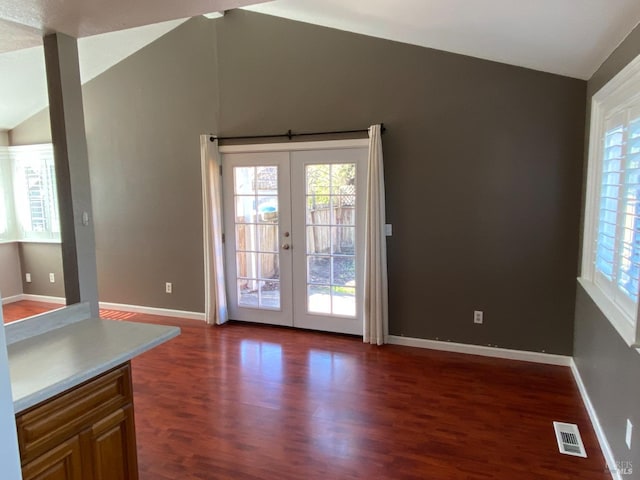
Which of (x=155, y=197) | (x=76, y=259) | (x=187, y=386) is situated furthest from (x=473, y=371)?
(x=155, y=197)

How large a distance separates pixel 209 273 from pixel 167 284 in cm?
75

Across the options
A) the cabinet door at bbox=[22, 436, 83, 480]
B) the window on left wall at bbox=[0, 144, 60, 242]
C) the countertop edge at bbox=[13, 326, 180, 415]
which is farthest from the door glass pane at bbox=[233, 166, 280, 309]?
the cabinet door at bbox=[22, 436, 83, 480]

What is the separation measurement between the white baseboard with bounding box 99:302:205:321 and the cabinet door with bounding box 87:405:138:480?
331 centimetres

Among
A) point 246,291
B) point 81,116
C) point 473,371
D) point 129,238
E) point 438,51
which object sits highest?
point 438,51

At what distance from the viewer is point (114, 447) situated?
1898 mm

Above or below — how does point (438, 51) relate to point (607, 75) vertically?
above

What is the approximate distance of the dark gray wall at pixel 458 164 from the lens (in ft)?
12.2

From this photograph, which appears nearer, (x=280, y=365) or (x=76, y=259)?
(x=76, y=259)

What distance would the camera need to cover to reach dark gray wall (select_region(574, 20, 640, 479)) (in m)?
2.12

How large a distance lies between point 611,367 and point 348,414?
5.45 ft

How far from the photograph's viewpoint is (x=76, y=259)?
2.38 m

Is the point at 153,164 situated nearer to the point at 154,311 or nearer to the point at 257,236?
the point at 257,236

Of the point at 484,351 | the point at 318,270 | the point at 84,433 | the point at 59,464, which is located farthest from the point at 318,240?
the point at 59,464

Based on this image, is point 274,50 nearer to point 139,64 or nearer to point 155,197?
point 139,64
